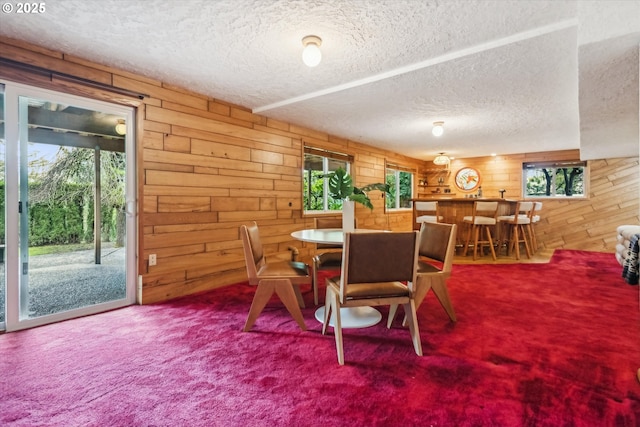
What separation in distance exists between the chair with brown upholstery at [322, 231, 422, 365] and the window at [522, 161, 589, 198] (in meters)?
6.51

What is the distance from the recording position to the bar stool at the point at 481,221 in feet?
16.6

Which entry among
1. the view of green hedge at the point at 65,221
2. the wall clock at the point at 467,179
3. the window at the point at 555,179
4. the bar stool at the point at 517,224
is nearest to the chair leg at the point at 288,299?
the view of green hedge at the point at 65,221

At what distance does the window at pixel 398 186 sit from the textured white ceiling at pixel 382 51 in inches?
127

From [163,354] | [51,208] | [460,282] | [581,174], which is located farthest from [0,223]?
[581,174]

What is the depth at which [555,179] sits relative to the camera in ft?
21.7

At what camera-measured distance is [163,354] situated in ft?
6.48

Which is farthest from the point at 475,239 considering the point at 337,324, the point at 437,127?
the point at 337,324

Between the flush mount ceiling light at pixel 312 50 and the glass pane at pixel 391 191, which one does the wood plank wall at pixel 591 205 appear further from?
the flush mount ceiling light at pixel 312 50

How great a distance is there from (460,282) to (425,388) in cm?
241

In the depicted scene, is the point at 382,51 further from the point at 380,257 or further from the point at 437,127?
the point at 437,127

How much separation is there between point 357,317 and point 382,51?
2153 mm

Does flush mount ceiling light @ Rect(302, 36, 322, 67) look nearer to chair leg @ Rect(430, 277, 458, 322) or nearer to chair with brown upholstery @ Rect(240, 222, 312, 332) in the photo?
chair with brown upholstery @ Rect(240, 222, 312, 332)

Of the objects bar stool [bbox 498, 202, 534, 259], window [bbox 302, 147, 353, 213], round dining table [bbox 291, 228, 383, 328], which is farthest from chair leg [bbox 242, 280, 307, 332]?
bar stool [bbox 498, 202, 534, 259]

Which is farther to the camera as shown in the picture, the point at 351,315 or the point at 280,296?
the point at 351,315
